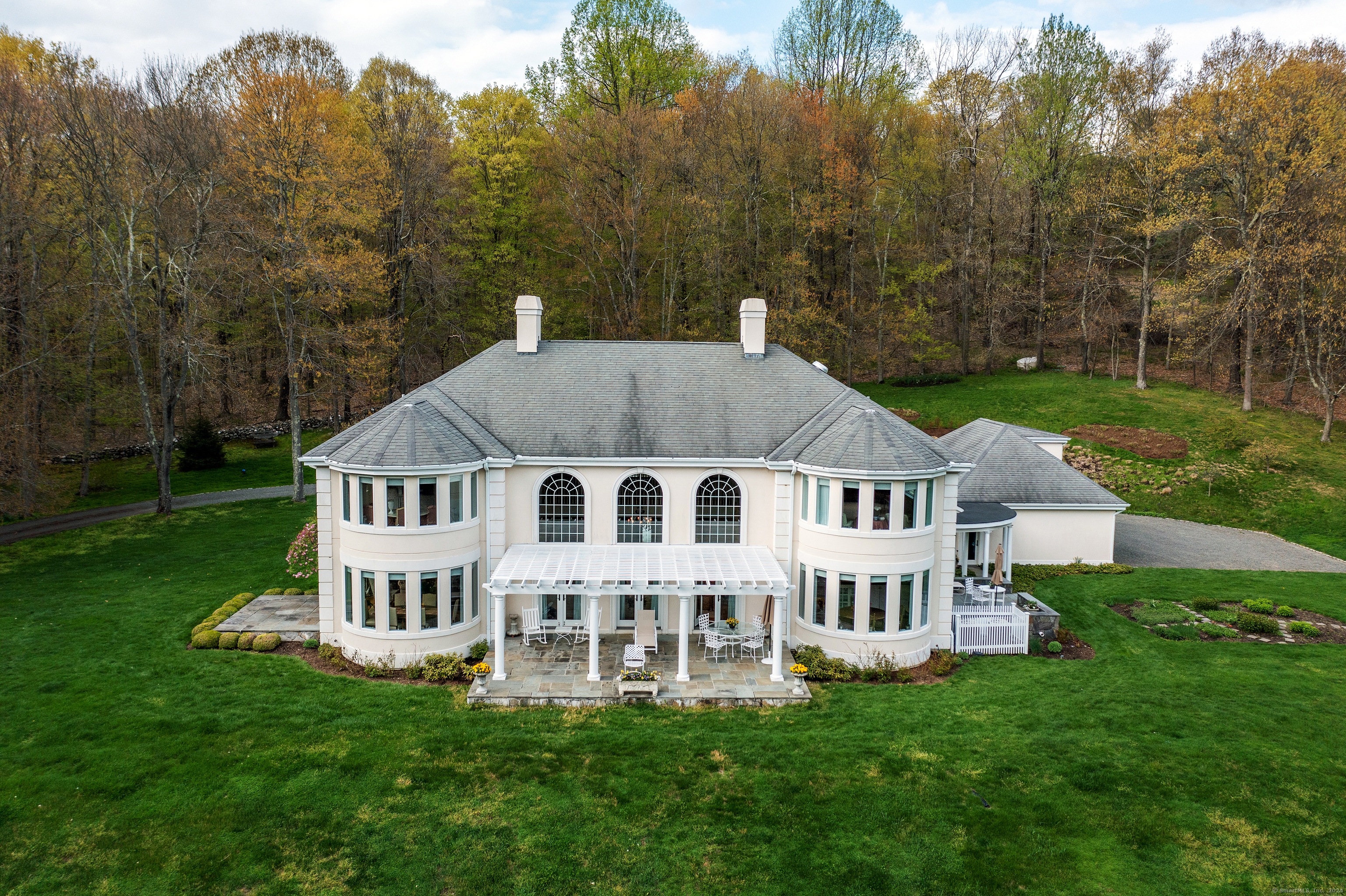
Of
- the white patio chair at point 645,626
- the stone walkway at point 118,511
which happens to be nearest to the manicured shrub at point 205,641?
the white patio chair at point 645,626

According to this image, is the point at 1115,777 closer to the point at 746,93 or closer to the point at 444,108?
the point at 746,93

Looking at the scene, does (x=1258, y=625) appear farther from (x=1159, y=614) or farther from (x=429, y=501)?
(x=429, y=501)

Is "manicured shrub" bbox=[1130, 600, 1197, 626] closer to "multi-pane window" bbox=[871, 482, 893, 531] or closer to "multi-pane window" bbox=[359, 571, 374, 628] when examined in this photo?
"multi-pane window" bbox=[871, 482, 893, 531]

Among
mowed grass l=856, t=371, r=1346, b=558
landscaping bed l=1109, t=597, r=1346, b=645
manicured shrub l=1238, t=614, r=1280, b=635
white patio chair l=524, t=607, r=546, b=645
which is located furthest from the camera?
mowed grass l=856, t=371, r=1346, b=558

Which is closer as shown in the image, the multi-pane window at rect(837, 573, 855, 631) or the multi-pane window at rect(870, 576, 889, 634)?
the multi-pane window at rect(870, 576, 889, 634)

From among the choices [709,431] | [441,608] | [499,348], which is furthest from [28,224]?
[709,431]

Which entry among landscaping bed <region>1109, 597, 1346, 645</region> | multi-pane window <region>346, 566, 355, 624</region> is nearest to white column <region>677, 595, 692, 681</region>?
multi-pane window <region>346, 566, 355, 624</region>

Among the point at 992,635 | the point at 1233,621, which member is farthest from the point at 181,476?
the point at 1233,621
